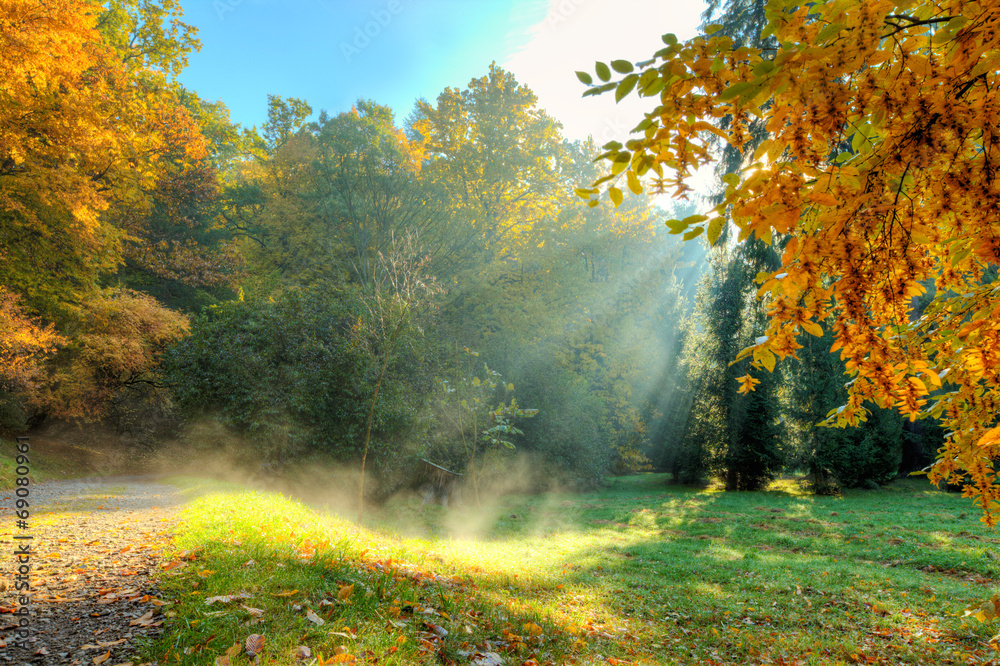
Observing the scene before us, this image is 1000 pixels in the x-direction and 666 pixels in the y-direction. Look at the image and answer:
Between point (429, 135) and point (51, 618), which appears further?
point (429, 135)

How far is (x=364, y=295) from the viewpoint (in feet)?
49.1

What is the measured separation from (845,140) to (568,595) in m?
5.48

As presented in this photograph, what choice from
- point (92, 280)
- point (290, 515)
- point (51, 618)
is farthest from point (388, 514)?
point (92, 280)

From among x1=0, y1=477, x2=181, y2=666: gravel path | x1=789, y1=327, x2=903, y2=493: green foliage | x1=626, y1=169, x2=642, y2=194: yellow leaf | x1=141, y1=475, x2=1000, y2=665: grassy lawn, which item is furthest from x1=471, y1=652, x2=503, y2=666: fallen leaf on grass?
x1=789, y1=327, x2=903, y2=493: green foliage

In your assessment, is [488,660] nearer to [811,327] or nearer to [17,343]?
[811,327]

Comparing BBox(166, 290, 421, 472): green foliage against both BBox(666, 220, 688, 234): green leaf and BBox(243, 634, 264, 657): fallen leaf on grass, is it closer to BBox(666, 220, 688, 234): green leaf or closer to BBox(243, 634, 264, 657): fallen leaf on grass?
BBox(243, 634, 264, 657): fallen leaf on grass

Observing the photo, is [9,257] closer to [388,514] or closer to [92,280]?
[92,280]

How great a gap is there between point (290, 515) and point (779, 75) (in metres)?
7.60

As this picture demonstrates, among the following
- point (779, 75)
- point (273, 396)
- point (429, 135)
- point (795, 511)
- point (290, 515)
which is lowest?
point (795, 511)

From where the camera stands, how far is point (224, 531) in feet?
16.4

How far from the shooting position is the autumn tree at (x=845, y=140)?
43.3 inches

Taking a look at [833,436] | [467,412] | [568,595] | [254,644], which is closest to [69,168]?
[467,412]

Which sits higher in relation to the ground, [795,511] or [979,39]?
[979,39]

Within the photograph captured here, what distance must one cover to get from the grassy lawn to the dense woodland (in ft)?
14.3
